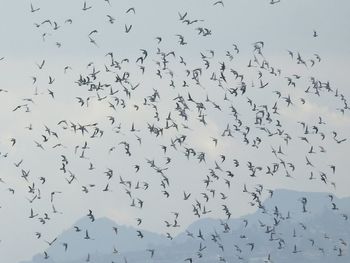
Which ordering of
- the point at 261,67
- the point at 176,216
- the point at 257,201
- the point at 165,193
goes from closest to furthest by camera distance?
the point at 261,67 < the point at 165,193 < the point at 176,216 < the point at 257,201

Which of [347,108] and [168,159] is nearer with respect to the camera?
[168,159]

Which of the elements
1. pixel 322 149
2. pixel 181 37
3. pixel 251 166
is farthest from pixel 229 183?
pixel 181 37

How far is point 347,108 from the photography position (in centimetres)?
11225

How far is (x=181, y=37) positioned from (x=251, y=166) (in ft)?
58.5

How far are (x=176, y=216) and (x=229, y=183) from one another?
6814 mm

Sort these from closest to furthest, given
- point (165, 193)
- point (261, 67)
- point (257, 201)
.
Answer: point (261, 67), point (165, 193), point (257, 201)

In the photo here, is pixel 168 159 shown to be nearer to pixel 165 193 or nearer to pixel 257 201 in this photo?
pixel 165 193

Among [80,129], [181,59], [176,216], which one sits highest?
[181,59]

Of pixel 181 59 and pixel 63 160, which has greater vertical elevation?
pixel 181 59

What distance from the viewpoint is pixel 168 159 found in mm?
100562

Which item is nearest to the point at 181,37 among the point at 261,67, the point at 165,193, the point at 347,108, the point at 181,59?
the point at 181,59

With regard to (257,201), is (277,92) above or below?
above

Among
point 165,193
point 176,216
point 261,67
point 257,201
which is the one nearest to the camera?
point 261,67

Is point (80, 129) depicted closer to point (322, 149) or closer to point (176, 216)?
point (176, 216)
